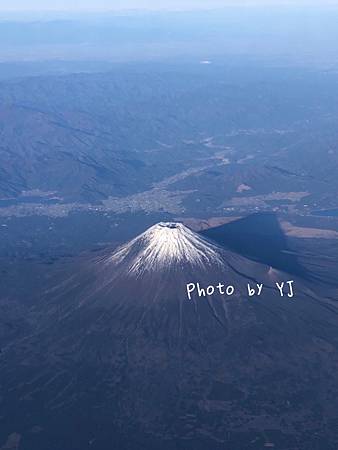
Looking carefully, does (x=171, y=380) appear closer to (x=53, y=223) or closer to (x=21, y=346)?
(x=21, y=346)

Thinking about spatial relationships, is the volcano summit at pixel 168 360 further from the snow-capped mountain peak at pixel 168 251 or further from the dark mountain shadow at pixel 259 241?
the dark mountain shadow at pixel 259 241

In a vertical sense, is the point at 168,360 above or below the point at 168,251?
below

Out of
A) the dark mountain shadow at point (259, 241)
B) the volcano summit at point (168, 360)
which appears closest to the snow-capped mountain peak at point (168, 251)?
the volcano summit at point (168, 360)

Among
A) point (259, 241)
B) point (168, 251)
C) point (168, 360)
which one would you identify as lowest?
point (168, 360)

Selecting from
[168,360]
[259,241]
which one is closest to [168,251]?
[168,360]

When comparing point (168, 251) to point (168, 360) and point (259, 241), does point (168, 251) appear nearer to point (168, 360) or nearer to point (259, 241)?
point (168, 360)

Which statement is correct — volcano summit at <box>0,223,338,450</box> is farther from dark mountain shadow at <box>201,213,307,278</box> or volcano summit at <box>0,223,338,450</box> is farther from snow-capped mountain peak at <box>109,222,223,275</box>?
dark mountain shadow at <box>201,213,307,278</box>

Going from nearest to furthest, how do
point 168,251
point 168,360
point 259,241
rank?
1. point 168,360
2. point 168,251
3. point 259,241

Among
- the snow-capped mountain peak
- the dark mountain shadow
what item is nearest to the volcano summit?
the snow-capped mountain peak

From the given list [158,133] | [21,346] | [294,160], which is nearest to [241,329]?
[21,346]
